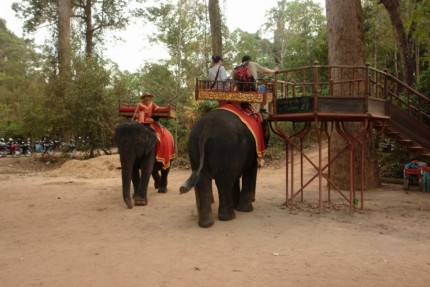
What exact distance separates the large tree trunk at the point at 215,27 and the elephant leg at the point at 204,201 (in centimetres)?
1023

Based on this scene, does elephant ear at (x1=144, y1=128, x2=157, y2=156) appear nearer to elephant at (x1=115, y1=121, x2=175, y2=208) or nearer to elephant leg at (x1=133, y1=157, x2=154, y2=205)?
elephant at (x1=115, y1=121, x2=175, y2=208)

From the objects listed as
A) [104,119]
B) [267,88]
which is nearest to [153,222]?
[267,88]

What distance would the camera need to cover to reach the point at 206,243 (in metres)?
5.48

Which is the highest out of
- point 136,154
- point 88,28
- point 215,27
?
point 88,28

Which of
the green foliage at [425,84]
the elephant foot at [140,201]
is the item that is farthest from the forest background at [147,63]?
the elephant foot at [140,201]

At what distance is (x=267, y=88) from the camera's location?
7.77m

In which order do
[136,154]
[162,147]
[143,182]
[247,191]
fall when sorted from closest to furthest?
[247,191], [136,154], [143,182], [162,147]

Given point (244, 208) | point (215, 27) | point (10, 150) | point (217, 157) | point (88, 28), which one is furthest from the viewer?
point (10, 150)

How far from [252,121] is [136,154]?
2393 millimetres

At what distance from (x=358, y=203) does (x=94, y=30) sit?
20.1 metres

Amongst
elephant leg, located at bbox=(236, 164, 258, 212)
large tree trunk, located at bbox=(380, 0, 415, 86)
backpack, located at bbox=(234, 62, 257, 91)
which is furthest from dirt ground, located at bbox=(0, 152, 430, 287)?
large tree trunk, located at bbox=(380, 0, 415, 86)

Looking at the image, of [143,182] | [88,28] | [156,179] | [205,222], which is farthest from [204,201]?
[88,28]

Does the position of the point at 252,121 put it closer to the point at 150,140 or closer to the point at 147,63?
the point at 150,140

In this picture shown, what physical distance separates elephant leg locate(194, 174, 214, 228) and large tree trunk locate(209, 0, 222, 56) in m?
10.2
